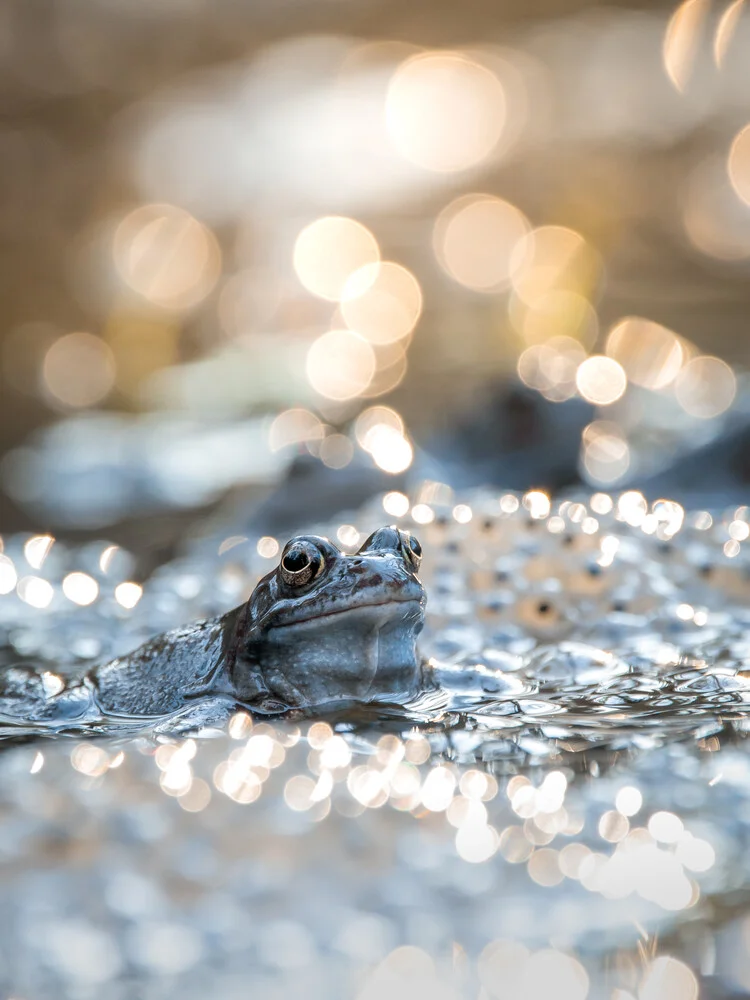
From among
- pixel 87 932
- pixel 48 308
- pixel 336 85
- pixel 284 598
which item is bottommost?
pixel 87 932

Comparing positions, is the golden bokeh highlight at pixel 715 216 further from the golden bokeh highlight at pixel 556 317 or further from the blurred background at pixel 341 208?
the golden bokeh highlight at pixel 556 317

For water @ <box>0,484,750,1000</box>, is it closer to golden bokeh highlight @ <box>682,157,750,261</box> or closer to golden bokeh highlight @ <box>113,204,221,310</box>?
golden bokeh highlight @ <box>682,157,750,261</box>

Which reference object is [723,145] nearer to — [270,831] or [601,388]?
[601,388]

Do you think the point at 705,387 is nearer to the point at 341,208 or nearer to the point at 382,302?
the point at 382,302

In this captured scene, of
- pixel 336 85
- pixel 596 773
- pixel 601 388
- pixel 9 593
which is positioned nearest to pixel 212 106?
pixel 336 85

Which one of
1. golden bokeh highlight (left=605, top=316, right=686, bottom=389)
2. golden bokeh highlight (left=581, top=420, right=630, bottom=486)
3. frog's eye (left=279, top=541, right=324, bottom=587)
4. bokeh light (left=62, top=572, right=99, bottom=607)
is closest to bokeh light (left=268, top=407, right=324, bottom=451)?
golden bokeh highlight (left=581, top=420, right=630, bottom=486)

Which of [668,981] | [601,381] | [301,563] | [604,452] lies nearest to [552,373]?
[601,381]
